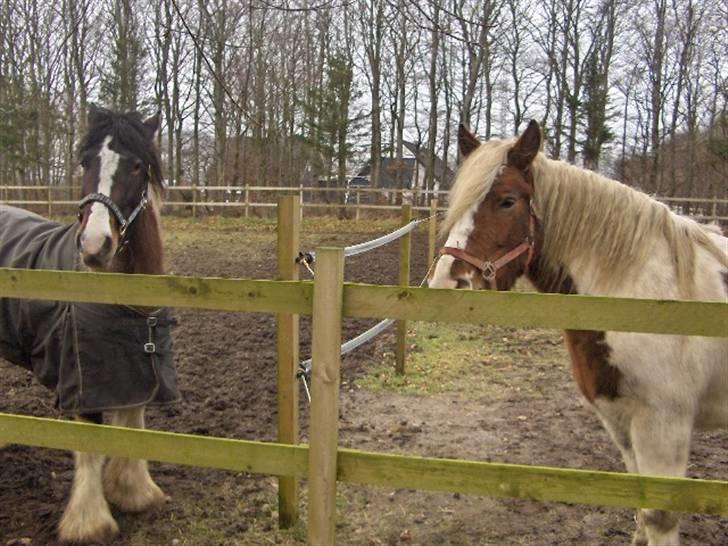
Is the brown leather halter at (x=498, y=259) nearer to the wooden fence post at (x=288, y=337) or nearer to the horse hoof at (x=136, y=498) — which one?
the wooden fence post at (x=288, y=337)

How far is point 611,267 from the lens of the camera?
8.74 ft

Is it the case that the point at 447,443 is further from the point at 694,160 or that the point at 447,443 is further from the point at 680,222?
the point at 694,160

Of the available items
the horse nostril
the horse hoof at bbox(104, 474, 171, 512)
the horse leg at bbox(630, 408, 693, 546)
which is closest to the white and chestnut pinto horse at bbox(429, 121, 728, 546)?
the horse leg at bbox(630, 408, 693, 546)

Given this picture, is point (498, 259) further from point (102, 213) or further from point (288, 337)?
point (102, 213)

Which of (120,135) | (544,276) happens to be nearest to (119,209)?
(120,135)

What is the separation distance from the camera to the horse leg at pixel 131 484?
322 centimetres

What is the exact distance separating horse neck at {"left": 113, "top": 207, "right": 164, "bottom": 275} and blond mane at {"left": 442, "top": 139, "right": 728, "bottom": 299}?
1.63m

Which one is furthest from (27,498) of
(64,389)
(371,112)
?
(371,112)

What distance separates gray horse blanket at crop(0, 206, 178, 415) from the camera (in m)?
2.96

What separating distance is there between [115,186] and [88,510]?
1.66 meters

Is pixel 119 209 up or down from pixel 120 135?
down

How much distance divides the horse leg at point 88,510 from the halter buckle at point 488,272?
2.17m

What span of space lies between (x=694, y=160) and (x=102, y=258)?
3189 cm

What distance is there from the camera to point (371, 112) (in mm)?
26938
